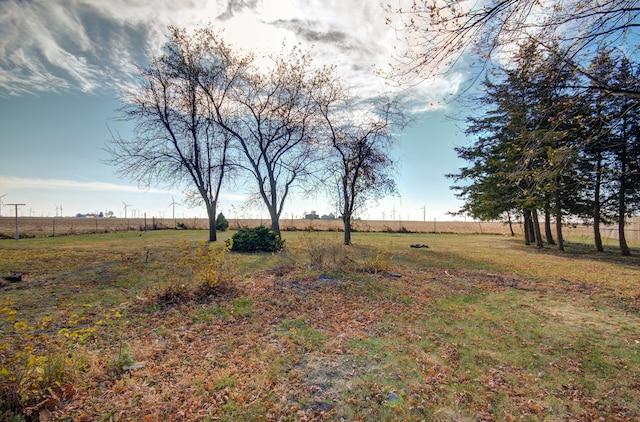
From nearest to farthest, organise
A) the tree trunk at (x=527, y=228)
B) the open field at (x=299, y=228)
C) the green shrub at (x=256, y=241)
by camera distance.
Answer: the green shrub at (x=256, y=241)
the tree trunk at (x=527, y=228)
the open field at (x=299, y=228)

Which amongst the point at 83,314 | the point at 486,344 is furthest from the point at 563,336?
the point at 83,314

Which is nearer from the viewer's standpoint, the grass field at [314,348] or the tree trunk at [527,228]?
Result: the grass field at [314,348]

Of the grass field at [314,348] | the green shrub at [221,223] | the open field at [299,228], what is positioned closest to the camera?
the grass field at [314,348]

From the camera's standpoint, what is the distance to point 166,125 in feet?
60.7

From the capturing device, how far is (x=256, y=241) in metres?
14.5

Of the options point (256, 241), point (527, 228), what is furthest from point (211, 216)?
point (527, 228)

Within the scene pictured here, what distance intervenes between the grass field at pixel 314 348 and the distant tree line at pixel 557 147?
9.76 feet

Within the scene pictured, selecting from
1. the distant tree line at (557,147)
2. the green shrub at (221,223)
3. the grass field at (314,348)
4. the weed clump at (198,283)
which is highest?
the distant tree line at (557,147)

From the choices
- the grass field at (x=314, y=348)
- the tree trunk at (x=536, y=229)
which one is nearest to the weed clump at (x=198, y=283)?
the grass field at (x=314, y=348)

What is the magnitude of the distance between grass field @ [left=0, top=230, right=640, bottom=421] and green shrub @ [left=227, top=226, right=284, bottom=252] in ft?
19.8

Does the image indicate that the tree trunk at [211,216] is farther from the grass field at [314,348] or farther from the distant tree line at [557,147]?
the distant tree line at [557,147]

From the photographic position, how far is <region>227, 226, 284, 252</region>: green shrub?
14516 millimetres

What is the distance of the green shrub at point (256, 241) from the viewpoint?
14516 mm

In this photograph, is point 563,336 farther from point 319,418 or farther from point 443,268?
point 443,268
